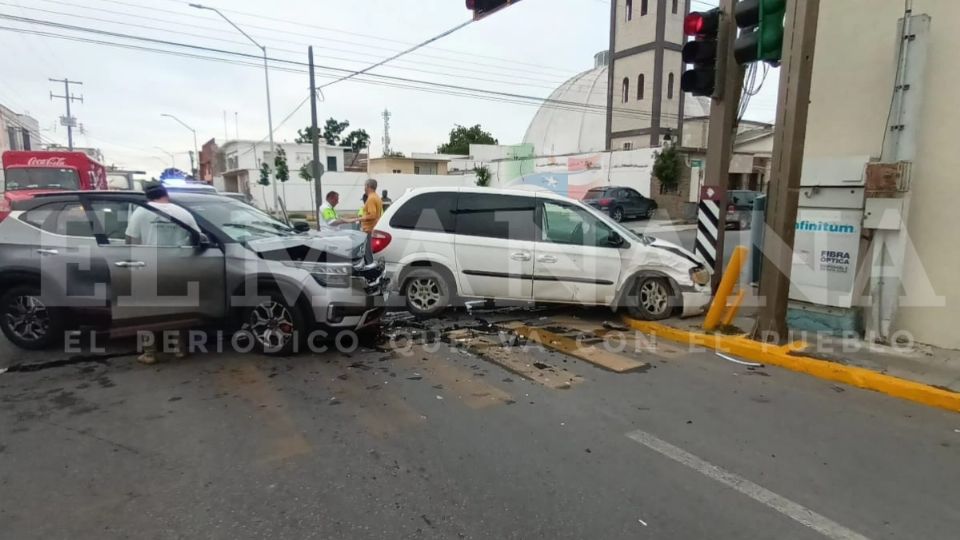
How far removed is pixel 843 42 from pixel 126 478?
809 centimetres

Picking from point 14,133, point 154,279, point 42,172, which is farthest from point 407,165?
point 154,279

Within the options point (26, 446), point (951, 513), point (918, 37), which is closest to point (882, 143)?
point (918, 37)

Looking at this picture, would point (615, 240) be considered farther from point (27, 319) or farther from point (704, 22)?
point (27, 319)

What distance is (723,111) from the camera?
7133 millimetres

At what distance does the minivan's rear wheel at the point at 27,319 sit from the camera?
580 centimetres

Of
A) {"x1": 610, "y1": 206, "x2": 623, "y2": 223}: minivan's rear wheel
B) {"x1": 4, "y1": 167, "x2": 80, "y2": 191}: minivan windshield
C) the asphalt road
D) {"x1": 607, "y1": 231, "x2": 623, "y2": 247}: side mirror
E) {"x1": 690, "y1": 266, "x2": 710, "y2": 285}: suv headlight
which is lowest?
the asphalt road

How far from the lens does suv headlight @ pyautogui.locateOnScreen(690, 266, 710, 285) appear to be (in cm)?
723

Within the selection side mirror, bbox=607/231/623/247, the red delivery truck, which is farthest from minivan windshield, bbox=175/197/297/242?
the red delivery truck

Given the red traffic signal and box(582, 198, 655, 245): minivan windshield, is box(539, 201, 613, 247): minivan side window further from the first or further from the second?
the red traffic signal

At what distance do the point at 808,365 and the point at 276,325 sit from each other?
5440 mm

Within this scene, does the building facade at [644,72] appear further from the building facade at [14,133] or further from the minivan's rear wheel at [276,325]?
the building facade at [14,133]

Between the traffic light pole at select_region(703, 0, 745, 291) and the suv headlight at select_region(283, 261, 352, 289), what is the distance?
4.89 meters

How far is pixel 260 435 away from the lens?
3.96 m

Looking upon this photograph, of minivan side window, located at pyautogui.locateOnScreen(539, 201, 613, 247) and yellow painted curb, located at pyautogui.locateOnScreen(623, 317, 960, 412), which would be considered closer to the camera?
yellow painted curb, located at pyautogui.locateOnScreen(623, 317, 960, 412)
